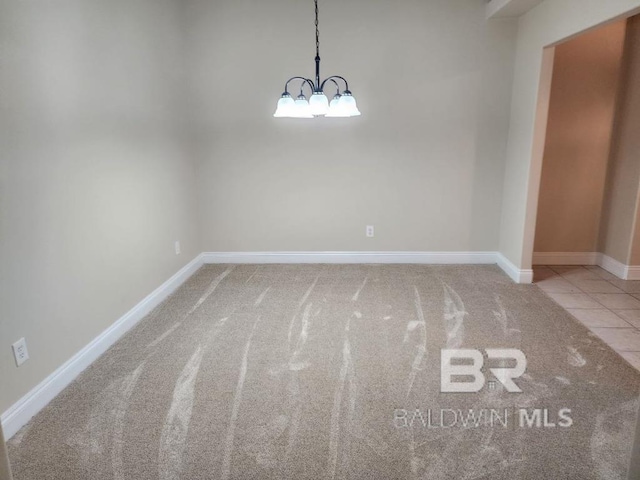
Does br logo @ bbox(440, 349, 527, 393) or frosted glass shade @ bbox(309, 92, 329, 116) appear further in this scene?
frosted glass shade @ bbox(309, 92, 329, 116)

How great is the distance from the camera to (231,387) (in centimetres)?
243

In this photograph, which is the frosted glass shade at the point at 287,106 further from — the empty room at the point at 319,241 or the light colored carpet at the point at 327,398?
the light colored carpet at the point at 327,398

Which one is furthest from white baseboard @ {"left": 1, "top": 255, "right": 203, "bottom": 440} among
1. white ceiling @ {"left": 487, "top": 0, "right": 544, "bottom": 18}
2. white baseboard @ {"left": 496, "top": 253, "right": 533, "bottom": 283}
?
white ceiling @ {"left": 487, "top": 0, "right": 544, "bottom": 18}

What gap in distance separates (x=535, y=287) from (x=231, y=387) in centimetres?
295

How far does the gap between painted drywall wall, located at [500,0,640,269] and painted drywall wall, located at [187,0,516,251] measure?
0.53ft

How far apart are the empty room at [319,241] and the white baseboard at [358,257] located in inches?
0.9

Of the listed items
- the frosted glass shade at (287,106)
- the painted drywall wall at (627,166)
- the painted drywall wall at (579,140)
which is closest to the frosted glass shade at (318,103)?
the frosted glass shade at (287,106)

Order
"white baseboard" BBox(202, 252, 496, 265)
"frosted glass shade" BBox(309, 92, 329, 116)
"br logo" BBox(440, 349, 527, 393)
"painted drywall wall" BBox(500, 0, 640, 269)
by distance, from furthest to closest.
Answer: "white baseboard" BBox(202, 252, 496, 265) → "painted drywall wall" BBox(500, 0, 640, 269) → "frosted glass shade" BBox(309, 92, 329, 116) → "br logo" BBox(440, 349, 527, 393)

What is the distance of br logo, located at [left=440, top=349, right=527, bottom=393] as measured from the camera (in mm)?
2393

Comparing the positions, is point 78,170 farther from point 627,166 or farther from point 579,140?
point 627,166

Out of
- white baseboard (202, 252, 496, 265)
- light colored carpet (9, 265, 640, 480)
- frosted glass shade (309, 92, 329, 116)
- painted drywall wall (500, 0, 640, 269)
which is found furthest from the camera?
white baseboard (202, 252, 496, 265)

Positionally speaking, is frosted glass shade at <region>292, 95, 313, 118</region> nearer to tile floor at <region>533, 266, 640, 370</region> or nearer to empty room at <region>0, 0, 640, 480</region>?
empty room at <region>0, 0, 640, 480</region>

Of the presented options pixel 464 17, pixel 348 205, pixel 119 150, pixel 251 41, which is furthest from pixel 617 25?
pixel 119 150

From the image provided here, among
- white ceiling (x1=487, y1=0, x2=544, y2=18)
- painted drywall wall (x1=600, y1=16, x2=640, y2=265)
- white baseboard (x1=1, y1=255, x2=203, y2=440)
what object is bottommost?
white baseboard (x1=1, y1=255, x2=203, y2=440)
